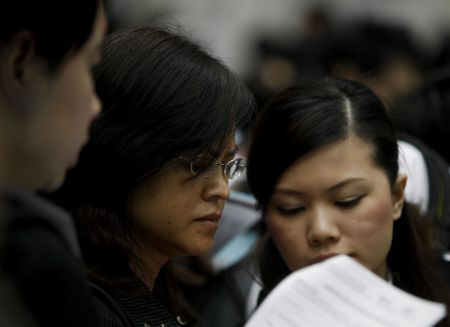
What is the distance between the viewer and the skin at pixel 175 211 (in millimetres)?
1999

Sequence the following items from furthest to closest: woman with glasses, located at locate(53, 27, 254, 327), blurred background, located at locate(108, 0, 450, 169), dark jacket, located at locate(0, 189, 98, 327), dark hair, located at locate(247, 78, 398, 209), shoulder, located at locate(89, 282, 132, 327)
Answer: blurred background, located at locate(108, 0, 450, 169)
dark hair, located at locate(247, 78, 398, 209)
woman with glasses, located at locate(53, 27, 254, 327)
shoulder, located at locate(89, 282, 132, 327)
dark jacket, located at locate(0, 189, 98, 327)

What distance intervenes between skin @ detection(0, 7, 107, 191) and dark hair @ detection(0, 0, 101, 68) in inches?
0.4

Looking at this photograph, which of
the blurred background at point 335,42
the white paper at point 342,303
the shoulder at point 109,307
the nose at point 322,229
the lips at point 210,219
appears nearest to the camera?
the white paper at point 342,303

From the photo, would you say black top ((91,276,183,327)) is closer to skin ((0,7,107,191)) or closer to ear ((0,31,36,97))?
skin ((0,7,107,191))

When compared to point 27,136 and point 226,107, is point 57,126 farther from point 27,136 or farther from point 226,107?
point 226,107

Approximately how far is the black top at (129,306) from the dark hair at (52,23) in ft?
2.40

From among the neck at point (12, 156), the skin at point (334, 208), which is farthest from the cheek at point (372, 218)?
the neck at point (12, 156)

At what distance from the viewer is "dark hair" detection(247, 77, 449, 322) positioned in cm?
239

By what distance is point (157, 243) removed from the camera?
206cm

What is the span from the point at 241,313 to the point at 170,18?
0.98 m

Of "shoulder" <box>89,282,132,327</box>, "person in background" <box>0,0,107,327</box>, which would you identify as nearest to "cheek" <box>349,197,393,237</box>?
"shoulder" <box>89,282,132,327</box>

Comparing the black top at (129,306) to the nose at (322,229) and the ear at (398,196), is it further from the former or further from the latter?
the ear at (398,196)

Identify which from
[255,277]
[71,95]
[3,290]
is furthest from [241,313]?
[3,290]

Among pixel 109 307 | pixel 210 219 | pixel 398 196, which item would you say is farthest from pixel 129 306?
pixel 398 196
